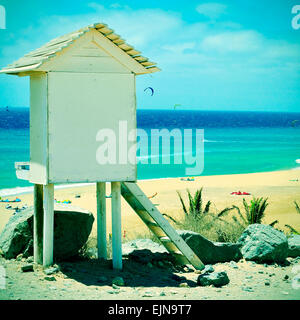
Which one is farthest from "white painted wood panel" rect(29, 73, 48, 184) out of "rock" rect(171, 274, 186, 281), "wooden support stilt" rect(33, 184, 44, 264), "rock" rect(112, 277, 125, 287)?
"rock" rect(171, 274, 186, 281)

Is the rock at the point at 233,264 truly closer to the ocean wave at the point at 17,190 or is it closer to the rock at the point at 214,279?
the rock at the point at 214,279

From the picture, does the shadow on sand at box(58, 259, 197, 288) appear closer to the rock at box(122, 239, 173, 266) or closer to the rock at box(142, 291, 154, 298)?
the rock at box(122, 239, 173, 266)

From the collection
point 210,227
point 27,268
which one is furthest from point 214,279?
point 210,227

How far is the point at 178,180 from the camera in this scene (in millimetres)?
27422

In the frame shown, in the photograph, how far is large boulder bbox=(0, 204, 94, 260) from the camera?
8961 mm

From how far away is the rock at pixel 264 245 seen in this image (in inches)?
378

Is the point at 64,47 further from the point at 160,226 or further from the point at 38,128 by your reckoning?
the point at 160,226

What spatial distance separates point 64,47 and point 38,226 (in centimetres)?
292

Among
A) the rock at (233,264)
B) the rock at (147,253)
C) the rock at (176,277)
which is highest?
the rock at (147,253)

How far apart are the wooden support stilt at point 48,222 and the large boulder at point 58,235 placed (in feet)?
2.10

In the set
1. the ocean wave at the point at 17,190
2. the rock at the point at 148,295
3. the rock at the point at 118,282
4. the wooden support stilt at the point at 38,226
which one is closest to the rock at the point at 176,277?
the rock at the point at 118,282

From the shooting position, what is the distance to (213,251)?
9844mm
